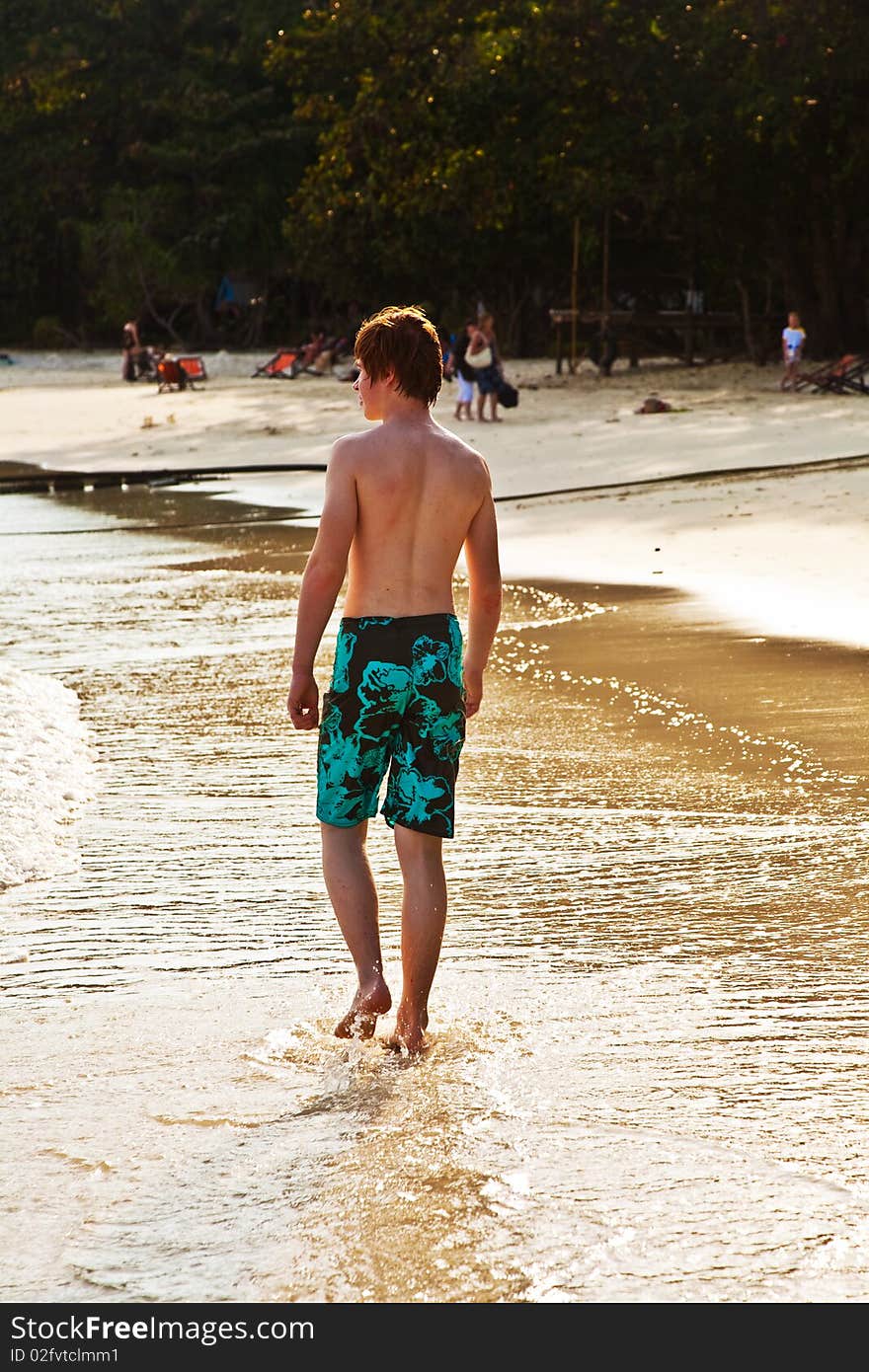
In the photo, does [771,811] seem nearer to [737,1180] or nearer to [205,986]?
[205,986]

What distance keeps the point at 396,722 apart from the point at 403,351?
86 centimetres

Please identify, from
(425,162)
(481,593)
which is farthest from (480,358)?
(481,593)

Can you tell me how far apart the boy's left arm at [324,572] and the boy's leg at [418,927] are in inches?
15.1

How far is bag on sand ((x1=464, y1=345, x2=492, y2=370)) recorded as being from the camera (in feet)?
80.3

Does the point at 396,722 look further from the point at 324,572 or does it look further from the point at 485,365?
the point at 485,365

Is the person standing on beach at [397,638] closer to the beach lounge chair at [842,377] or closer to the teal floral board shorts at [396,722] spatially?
the teal floral board shorts at [396,722]

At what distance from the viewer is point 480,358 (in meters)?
24.5

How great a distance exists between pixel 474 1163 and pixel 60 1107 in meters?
0.95

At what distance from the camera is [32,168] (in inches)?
1966

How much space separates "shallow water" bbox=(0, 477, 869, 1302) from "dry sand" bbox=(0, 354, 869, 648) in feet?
10.5

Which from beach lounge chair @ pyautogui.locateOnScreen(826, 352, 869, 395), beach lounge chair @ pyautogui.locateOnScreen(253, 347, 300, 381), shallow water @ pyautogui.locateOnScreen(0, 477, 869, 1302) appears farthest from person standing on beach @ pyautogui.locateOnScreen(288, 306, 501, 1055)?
beach lounge chair @ pyautogui.locateOnScreen(253, 347, 300, 381)

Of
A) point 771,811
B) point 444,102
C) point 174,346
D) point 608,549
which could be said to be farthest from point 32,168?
point 771,811

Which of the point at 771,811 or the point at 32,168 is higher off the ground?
the point at 32,168
